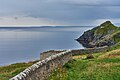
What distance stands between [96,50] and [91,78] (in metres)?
38.2

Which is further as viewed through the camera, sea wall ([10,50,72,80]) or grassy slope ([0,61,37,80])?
grassy slope ([0,61,37,80])

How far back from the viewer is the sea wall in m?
15.7

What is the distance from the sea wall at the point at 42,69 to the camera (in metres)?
15.7

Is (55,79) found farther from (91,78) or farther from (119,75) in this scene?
(119,75)

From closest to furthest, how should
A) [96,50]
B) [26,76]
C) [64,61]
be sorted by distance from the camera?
[26,76], [64,61], [96,50]

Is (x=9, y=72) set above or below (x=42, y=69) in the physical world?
below

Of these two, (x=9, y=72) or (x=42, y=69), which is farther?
(x=9, y=72)

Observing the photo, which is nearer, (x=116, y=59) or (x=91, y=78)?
(x=91, y=78)

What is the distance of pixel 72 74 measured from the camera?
25.3m

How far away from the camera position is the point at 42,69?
21156mm

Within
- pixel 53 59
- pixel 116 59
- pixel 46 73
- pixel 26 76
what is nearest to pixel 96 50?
pixel 116 59

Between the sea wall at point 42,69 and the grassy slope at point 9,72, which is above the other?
the sea wall at point 42,69

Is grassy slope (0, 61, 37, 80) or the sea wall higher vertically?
the sea wall

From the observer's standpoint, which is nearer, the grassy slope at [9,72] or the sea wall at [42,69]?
the sea wall at [42,69]
